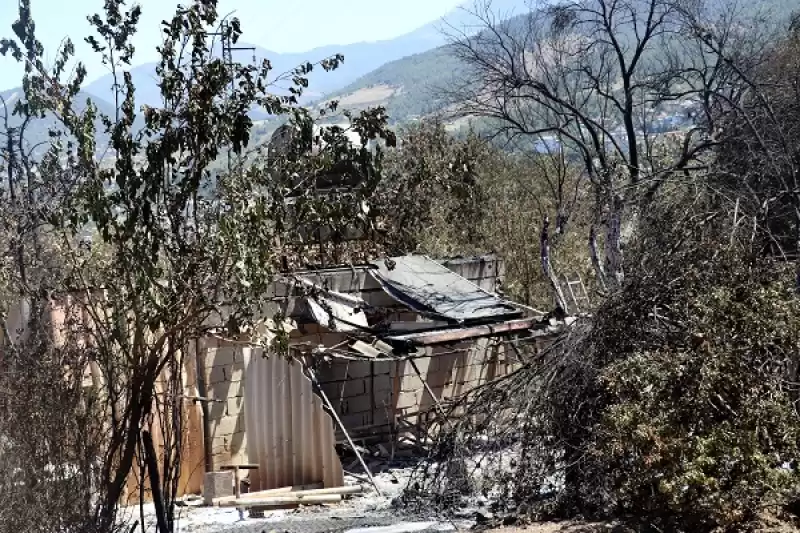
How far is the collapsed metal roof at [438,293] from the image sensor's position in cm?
1304

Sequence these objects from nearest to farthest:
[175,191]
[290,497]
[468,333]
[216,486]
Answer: [175,191] < [216,486] < [290,497] < [468,333]

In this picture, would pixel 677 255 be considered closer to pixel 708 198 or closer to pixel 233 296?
pixel 708 198

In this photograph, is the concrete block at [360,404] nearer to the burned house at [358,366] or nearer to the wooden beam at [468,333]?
the burned house at [358,366]

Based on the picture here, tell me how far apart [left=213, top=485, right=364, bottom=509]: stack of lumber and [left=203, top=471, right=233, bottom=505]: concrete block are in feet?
0.30

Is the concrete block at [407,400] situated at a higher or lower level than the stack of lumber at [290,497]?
higher

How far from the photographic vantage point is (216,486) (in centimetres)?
1064

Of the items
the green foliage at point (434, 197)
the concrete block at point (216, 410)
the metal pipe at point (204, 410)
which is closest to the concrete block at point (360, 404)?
the concrete block at point (216, 410)

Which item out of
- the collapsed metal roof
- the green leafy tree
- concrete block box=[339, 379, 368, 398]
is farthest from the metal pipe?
the green leafy tree

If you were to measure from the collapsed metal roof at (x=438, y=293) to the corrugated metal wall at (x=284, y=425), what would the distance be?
2.16 metres

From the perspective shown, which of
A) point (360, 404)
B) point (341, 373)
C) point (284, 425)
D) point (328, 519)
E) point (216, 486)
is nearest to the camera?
point (328, 519)

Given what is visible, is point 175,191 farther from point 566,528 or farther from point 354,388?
point 354,388

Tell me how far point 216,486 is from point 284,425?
1233 millimetres

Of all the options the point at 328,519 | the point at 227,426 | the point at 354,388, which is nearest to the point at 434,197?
the point at 354,388

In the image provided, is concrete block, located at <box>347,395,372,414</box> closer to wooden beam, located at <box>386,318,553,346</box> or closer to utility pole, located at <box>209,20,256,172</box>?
wooden beam, located at <box>386,318,553,346</box>
